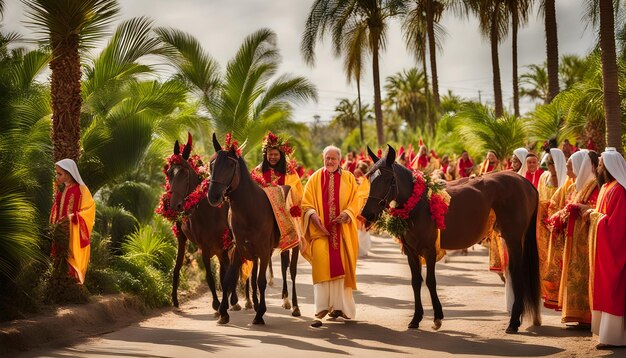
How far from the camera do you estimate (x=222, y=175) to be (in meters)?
11.6

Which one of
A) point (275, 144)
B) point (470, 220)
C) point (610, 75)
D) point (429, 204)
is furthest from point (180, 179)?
point (610, 75)

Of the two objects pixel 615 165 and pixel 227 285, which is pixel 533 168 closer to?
pixel 615 165

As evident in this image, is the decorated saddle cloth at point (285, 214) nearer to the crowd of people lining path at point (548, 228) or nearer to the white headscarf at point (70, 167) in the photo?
the crowd of people lining path at point (548, 228)

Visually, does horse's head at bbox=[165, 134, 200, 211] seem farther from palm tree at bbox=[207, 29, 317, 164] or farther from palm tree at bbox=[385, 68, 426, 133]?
palm tree at bbox=[385, 68, 426, 133]

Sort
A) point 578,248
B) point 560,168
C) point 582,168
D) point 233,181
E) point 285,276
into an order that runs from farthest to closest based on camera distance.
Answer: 1. point 285,276
2. point 560,168
3. point 233,181
4. point 578,248
5. point 582,168

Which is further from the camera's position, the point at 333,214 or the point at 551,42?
the point at 551,42

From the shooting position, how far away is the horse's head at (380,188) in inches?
433

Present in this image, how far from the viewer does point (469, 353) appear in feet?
31.0

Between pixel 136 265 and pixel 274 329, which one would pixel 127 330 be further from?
pixel 136 265

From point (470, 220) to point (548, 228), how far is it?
1.01m

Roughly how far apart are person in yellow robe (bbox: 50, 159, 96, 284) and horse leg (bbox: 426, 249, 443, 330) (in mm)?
4553

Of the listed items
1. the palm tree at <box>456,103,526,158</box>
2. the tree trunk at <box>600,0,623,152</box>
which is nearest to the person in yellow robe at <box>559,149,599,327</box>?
the tree trunk at <box>600,0,623,152</box>

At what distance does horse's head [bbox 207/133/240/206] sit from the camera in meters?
11.5

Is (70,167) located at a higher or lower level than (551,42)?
lower
